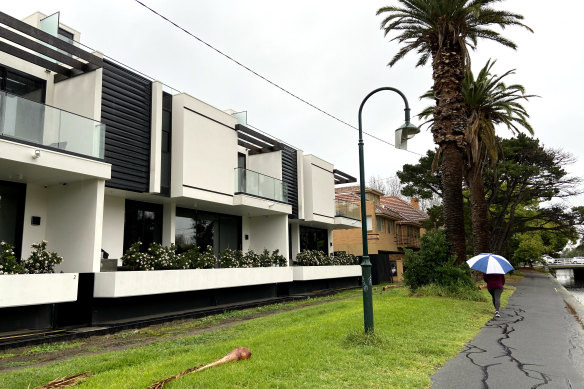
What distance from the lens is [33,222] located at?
12.2 meters

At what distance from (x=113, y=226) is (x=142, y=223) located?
1331 millimetres

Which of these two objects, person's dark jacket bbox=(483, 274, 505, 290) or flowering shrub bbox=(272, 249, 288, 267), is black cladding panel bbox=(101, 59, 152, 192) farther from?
person's dark jacket bbox=(483, 274, 505, 290)

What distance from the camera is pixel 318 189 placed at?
25.2 metres

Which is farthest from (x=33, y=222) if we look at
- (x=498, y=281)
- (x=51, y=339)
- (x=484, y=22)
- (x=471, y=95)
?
(x=471, y=95)

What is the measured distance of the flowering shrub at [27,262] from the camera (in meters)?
9.39

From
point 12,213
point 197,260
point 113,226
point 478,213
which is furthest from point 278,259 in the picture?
point 478,213

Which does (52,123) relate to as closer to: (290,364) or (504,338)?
(290,364)

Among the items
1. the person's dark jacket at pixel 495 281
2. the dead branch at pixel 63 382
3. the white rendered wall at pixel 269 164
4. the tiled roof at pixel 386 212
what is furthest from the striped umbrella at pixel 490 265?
the tiled roof at pixel 386 212

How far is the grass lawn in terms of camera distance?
5098mm

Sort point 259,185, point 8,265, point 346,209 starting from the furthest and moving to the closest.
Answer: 1. point 346,209
2. point 259,185
3. point 8,265

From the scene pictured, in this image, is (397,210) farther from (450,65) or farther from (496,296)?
(496,296)

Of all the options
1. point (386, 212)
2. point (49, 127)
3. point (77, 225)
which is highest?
point (386, 212)

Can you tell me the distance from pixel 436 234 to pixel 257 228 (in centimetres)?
919

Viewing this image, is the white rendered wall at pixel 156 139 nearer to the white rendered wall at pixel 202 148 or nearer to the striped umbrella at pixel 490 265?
the white rendered wall at pixel 202 148
